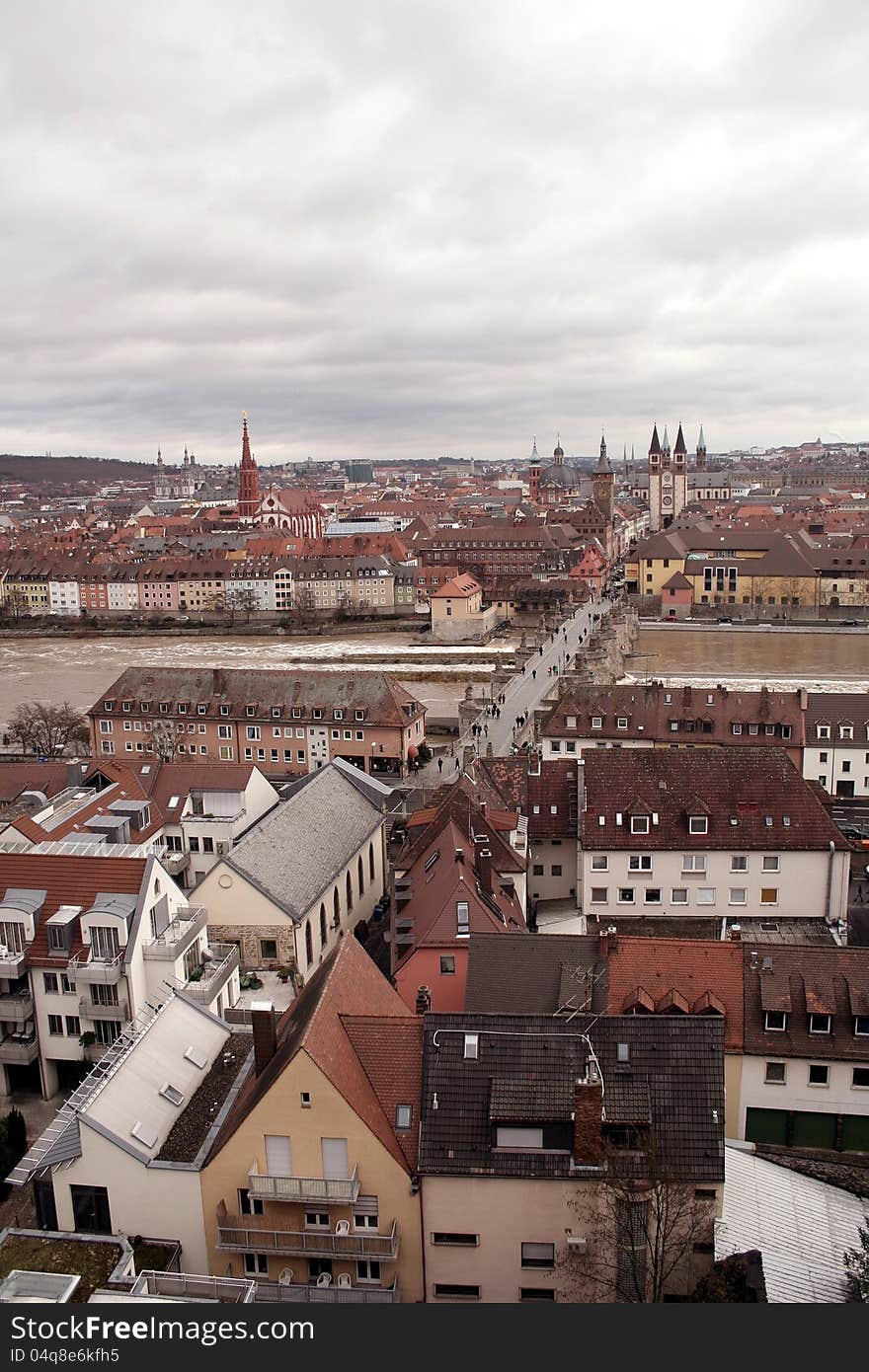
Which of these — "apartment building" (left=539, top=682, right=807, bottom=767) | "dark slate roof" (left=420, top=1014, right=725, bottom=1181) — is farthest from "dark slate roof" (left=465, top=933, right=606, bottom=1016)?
"apartment building" (left=539, top=682, right=807, bottom=767)

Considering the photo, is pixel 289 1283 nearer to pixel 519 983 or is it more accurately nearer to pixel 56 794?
pixel 519 983

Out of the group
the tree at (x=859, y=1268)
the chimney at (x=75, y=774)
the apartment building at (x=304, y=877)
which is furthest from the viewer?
the chimney at (x=75, y=774)

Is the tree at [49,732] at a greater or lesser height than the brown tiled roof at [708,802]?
lesser

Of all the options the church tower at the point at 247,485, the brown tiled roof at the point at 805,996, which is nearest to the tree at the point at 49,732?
the brown tiled roof at the point at 805,996

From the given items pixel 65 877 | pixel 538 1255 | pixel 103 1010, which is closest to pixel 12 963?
pixel 103 1010

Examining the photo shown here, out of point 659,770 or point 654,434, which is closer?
point 659,770

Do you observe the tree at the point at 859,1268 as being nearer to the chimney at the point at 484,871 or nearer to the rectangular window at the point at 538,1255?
the rectangular window at the point at 538,1255

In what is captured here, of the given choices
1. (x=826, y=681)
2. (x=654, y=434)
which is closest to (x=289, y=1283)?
(x=826, y=681)
